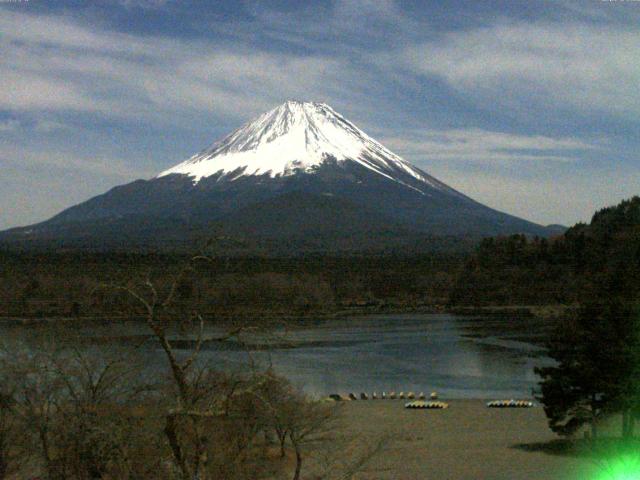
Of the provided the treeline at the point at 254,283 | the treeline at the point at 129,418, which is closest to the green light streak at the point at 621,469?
the treeline at the point at 129,418

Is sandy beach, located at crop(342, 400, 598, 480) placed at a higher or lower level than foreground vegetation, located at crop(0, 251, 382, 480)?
lower

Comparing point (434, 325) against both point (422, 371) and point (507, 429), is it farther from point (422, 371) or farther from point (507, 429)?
point (507, 429)

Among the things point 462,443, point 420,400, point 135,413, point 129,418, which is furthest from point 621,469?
point 420,400

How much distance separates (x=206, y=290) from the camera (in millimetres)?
34969

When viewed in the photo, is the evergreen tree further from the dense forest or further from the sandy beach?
the dense forest

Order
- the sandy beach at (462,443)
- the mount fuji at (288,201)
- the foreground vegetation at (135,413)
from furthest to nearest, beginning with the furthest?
the mount fuji at (288,201), the sandy beach at (462,443), the foreground vegetation at (135,413)

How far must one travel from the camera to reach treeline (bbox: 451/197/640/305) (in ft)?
161

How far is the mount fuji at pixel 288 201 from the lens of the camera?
Result: 3477 inches

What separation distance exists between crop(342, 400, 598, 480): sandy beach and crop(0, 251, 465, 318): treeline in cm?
529

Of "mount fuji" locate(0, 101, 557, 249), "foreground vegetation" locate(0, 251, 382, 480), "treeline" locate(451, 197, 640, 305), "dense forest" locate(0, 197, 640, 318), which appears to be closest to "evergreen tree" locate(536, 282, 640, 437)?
"foreground vegetation" locate(0, 251, 382, 480)

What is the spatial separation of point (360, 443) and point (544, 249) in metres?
40.4

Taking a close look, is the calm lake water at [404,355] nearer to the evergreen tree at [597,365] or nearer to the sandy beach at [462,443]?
the sandy beach at [462,443]

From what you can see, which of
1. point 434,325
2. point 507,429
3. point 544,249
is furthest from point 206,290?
point 544,249

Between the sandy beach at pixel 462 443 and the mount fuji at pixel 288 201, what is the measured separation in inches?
2098
